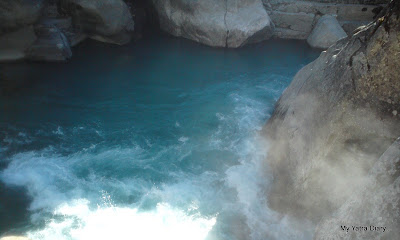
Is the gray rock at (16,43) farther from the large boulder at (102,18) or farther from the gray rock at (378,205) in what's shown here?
the gray rock at (378,205)

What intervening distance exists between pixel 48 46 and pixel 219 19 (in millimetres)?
8104

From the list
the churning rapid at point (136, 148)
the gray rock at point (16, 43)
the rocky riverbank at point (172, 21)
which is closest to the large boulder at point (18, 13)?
the rocky riverbank at point (172, 21)

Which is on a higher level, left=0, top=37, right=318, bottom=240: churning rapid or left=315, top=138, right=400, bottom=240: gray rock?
left=315, top=138, right=400, bottom=240: gray rock

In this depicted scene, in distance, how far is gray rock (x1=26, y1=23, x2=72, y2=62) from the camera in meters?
12.3

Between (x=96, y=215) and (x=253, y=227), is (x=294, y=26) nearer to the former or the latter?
(x=253, y=227)

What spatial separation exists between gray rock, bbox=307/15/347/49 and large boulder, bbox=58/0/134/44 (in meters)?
9.80

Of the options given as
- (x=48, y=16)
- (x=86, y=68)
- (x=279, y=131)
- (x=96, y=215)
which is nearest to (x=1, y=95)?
(x=86, y=68)

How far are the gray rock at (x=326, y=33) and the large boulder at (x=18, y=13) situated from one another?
1324 cm

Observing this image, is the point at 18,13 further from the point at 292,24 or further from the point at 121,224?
the point at 292,24

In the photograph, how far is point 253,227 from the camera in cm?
654

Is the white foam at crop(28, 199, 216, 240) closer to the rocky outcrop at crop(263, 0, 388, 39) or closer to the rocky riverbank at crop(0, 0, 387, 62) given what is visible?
the rocky riverbank at crop(0, 0, 387, 62)

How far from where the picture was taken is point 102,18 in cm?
1368

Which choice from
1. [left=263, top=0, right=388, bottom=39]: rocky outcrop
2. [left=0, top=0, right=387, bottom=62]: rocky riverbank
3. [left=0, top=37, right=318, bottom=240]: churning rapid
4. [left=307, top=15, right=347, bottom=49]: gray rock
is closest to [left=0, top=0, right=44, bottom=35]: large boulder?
[left=0, top=0, right=387, bottom=62]: rocky riverbank

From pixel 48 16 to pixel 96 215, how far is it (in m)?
10.6
